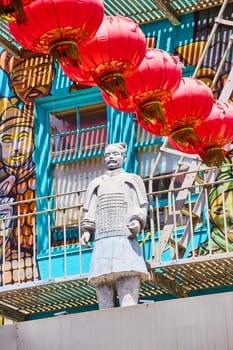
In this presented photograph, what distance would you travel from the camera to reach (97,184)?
13.0 metres

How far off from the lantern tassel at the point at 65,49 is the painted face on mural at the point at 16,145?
5997 millimetres

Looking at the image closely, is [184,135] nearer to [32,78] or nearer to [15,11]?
[15,11]

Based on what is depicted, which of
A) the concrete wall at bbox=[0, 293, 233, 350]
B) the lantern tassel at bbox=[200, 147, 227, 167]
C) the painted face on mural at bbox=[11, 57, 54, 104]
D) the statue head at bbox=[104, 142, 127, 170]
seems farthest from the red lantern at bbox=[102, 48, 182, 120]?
the painted face on mural at bbox=[11, 57, 54, 104]

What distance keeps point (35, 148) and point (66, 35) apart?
20.2 feet

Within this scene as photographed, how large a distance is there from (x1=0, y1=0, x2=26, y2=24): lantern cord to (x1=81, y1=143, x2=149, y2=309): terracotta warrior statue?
115 inches

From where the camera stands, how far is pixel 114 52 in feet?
38.3

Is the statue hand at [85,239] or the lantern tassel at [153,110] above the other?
the lantern tassel at [153,110]

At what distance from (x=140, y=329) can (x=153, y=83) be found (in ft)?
9.17

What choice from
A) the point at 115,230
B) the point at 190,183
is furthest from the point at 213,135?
the point at 115,230

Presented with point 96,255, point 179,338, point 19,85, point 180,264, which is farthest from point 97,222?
point 19,85

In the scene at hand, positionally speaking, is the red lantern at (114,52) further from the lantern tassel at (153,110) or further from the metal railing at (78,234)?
the metal railing at (78,234)

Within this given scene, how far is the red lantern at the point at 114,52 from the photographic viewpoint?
38.2 feet

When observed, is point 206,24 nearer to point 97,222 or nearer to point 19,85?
point 19,85

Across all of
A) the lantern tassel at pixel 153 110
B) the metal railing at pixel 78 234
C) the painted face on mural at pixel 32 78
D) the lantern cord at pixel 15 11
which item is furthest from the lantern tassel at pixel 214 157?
the painted face on mural at pixel 32 78
